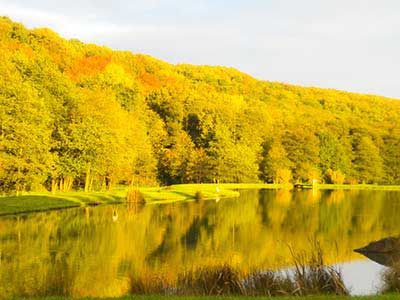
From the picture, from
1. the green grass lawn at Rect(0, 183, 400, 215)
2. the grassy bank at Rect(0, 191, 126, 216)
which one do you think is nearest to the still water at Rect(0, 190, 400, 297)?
the grassy bank at Rect(0, 191, 126, 216)

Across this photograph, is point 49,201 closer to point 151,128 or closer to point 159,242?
point 159,242

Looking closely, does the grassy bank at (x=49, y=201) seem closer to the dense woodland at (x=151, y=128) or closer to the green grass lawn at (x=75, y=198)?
the green grass lawn at (x=75, y=198)

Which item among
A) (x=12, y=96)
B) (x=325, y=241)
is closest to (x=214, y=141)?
(x=12, y=96)

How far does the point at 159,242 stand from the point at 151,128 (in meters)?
60.6

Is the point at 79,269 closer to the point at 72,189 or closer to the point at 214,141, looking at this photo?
the point at 72,189

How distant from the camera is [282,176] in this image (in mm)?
94062

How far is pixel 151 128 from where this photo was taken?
86000mm

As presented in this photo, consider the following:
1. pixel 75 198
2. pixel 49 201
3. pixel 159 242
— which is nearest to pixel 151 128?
pixel 75 198

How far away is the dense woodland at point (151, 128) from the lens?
44.5m

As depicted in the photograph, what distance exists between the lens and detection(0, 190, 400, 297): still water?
59.4 ft

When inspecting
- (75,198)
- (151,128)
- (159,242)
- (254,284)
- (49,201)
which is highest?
(151,128)

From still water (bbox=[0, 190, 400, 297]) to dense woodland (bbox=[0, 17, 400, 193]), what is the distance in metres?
9.74

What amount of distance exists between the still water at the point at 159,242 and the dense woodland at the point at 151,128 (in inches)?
384

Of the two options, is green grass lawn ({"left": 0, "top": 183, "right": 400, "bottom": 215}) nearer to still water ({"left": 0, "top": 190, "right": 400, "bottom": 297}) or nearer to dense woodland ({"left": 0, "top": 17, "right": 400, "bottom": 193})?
dense woodland ({"left": 0, "top": 17, "right": 400, "bottom": 193})
